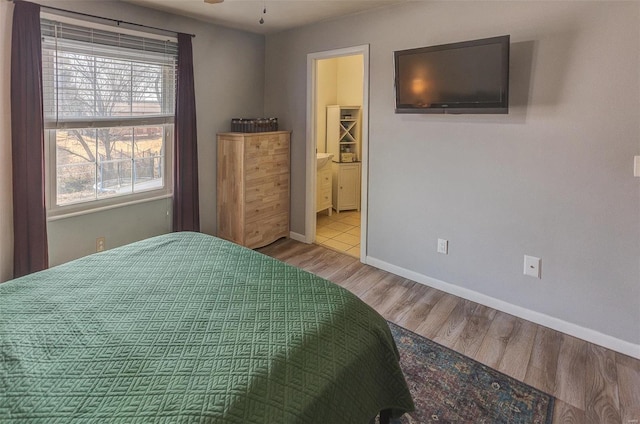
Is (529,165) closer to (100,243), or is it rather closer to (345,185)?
(345,185)

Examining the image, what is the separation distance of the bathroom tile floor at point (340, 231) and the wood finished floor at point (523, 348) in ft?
2.38

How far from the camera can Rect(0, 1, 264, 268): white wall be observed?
2.81 m

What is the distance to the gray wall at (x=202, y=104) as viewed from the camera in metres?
3.08

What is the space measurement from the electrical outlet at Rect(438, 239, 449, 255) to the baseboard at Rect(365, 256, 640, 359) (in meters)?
0.26

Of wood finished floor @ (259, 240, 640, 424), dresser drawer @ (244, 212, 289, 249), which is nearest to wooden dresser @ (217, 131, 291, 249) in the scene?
dresser drawer @ (244, 212, 289, 249)

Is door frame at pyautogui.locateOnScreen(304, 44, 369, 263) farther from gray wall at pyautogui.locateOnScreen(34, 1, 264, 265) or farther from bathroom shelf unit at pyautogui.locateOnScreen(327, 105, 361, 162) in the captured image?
bathroom shelf unit at pyautogui.locateOnScreen(327, 105, 361, 162)

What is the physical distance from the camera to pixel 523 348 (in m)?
2.39

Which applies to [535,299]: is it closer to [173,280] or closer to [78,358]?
[173,280]

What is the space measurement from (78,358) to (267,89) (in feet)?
12.2

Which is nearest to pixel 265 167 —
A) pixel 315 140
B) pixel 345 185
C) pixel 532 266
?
pixel 315 140

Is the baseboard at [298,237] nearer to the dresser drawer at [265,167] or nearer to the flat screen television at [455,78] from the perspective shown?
the dresser drawer at [265,167]

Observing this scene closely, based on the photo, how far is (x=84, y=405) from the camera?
1019mm

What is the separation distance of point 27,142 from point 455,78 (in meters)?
3.00

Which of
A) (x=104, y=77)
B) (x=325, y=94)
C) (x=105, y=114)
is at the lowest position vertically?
(x=105, y=114)
